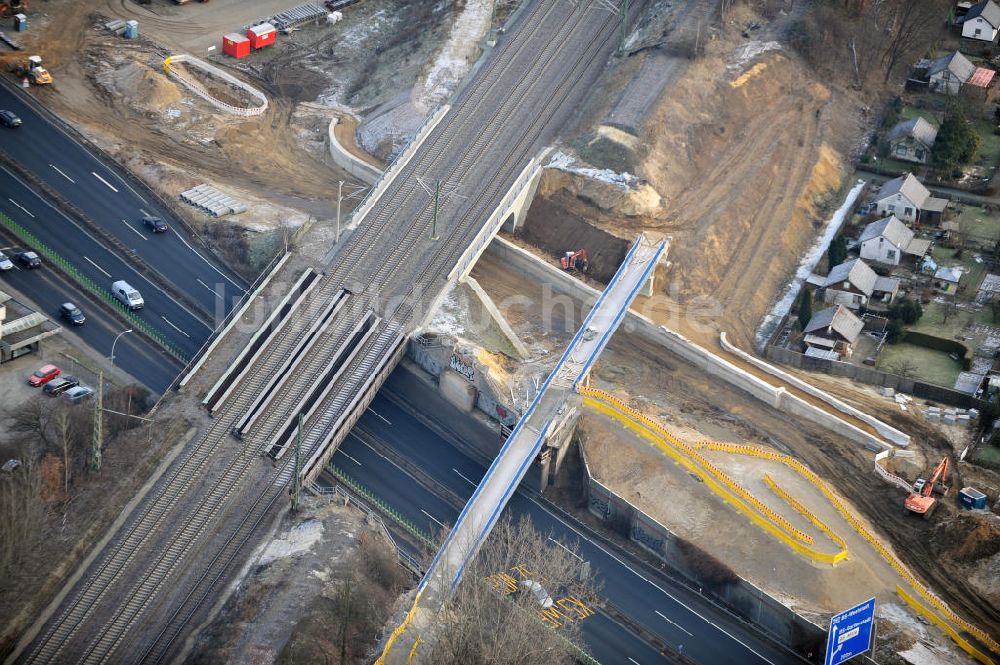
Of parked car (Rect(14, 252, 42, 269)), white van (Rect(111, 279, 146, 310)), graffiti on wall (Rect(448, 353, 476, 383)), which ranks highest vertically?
graffiti on wall (Rect(448, 353, 476, 383))

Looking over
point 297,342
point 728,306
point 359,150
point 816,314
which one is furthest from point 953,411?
point 359,150

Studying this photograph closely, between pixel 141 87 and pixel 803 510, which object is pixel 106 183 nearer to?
pixel 141 87

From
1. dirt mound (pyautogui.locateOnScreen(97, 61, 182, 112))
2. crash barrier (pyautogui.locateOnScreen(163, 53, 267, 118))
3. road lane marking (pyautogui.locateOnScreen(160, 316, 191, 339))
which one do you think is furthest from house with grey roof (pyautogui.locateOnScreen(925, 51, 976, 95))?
road lane marking (pyautogui.locateOnScreen(160, 316, 191, 339))

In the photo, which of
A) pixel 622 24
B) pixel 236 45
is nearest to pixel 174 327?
pixel 236 45

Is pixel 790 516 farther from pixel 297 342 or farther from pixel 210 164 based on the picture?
pixel 210 164

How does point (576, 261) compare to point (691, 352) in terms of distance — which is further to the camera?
point (576, 261)

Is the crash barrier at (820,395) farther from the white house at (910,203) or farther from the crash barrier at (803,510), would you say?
the white house at (910,203)

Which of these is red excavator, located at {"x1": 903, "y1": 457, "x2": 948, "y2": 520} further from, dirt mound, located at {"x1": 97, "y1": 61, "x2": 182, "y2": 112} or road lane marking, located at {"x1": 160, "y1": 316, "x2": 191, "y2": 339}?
dirt mound, located at {"x1": 97, "y1": 61, "x2": 182, "y2": 112}
